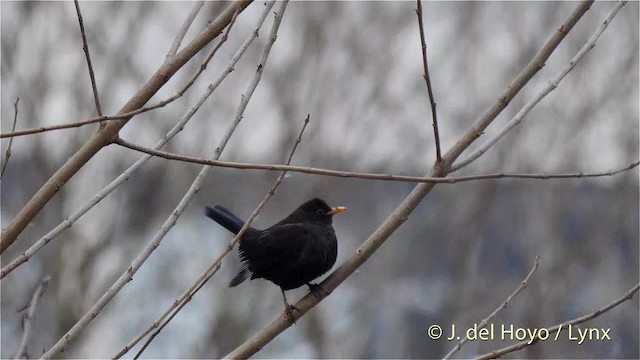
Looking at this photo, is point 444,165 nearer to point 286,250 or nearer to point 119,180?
point 119,180

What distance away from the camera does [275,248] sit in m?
5.91

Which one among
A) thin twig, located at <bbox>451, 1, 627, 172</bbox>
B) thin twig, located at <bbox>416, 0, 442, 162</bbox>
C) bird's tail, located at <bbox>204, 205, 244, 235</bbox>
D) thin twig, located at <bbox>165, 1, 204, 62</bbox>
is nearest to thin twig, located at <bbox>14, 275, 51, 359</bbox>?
thin twig, located at <bbox>165, 1, 204, 62</bbox>

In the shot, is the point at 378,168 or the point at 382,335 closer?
the point at 378,168

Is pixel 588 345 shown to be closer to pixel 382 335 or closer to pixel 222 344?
pixel 382 335

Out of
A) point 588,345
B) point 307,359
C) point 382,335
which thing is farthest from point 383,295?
point 588,345

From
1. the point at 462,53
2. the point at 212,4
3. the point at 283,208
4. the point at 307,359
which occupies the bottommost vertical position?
the point at 307,359

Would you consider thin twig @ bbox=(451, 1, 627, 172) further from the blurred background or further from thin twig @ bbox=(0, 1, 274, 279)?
the blurred background

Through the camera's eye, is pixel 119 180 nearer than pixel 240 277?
Yes

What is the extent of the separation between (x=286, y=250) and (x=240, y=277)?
0.53 metres

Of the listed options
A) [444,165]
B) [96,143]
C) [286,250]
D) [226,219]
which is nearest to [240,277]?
[226,219]

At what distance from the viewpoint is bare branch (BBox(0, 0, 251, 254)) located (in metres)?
2.74

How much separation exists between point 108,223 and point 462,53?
5.49 meters

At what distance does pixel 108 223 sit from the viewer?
13.7m

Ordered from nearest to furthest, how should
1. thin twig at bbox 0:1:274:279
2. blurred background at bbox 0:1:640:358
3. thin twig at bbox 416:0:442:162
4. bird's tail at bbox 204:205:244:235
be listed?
thin twig at bbox 0:1:274:279, thin twig at bbox 416:0:442:162, bird's tail at bbox 204:205:244:235, blurred background at bbox 0:1:640:358
